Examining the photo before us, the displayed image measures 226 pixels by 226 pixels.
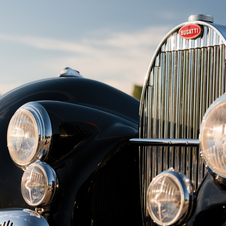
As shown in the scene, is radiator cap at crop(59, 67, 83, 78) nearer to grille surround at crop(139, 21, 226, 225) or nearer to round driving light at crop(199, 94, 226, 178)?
grille surround at crop(139, 21, 226, 225)

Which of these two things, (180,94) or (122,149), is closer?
(180,94)

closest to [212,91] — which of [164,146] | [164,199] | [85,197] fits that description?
[164,146]

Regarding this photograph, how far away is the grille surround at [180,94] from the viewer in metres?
1.40

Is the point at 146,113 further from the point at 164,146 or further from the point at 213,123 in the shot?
the point at 213,123

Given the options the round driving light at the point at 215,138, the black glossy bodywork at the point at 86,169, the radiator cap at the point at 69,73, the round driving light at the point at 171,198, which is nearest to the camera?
the round driving light at the point at 215,138

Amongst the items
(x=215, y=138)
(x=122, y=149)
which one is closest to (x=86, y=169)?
(x=122, y=149)

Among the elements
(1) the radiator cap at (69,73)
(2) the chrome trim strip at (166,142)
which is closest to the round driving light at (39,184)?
(2) the chrome trim strip at (166,142)

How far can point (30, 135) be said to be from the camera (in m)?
1.45

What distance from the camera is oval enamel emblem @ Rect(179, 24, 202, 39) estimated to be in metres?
1.43

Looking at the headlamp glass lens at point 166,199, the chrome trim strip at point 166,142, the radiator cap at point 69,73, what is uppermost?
the radiator cap at point 69,73

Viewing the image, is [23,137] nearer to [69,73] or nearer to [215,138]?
[215,138]

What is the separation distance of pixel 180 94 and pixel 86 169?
57cm

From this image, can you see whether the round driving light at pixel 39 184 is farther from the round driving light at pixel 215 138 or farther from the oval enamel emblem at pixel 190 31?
the oval enamel emblem at pixel 190 31

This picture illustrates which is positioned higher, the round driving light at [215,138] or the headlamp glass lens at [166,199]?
the round driving light at [215,138]
